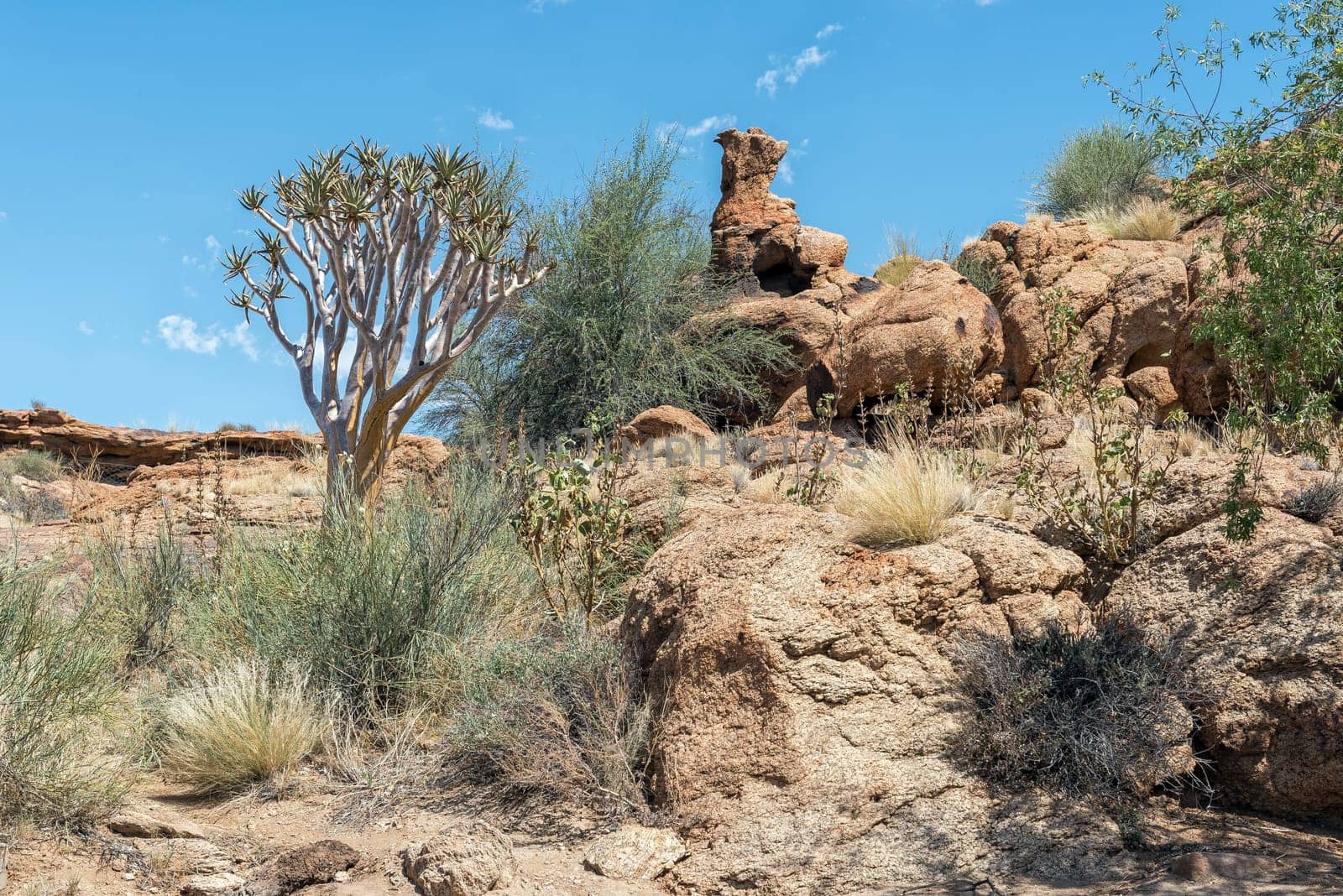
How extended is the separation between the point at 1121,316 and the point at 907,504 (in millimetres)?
7829

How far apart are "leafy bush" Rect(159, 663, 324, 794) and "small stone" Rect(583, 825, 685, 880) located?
2.07m

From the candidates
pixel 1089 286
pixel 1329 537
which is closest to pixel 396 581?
pixel 1329 537

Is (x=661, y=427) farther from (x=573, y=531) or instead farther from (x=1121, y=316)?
(x=1121, y=316)

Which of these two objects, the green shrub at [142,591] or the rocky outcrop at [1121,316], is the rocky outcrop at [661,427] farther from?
the green shrub at [142,591]

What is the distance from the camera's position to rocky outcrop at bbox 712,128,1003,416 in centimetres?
1229

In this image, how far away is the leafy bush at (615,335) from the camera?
1495 centimetres

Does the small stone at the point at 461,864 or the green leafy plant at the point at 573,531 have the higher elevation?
the green leafy plant at the point at 573,531

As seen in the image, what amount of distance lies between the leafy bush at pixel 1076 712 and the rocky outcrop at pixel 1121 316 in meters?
7.49

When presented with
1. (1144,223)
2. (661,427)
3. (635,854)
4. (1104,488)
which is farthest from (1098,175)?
(635,854)

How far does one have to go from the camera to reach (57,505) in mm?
15211

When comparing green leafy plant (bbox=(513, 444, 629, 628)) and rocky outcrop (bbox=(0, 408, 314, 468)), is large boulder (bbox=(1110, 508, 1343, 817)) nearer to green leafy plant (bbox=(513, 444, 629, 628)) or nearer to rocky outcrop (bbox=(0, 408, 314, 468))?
green leafy plant (bbox=(513, 444, 629, 628))

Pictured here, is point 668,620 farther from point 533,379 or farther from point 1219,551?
point 533,379

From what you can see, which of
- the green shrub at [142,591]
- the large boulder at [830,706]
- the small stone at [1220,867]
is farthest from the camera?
the green shrub at [142,591]

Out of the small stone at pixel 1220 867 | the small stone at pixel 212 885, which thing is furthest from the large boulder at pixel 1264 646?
the small stone at pixel 212 885
